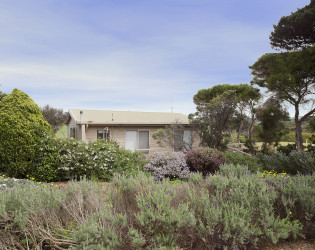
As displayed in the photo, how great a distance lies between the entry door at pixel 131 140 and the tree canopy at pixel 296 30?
43.1ft

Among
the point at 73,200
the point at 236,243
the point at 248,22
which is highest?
the point at 248,22

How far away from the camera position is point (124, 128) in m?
18.3

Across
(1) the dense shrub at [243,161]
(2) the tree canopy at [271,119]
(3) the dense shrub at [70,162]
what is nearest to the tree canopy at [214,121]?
(1) the dense shrub at [243,161]

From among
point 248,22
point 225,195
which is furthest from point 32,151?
point 248,22

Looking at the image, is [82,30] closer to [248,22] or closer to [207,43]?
[207,43]

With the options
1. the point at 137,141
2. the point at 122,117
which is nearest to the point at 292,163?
the point at 137,141

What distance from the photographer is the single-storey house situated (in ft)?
56.9

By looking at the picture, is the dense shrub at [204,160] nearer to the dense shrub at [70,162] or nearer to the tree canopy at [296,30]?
the dense shrub at [70,162]

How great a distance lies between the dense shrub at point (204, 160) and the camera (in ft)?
37.5

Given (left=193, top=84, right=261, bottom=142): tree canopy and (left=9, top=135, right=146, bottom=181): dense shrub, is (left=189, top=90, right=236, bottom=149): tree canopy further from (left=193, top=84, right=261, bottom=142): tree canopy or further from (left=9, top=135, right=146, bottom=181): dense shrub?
(left=193, top=84, right=261, bottom=142): tree canopy

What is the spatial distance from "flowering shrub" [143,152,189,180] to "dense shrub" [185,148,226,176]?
481mm

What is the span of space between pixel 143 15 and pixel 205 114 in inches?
335

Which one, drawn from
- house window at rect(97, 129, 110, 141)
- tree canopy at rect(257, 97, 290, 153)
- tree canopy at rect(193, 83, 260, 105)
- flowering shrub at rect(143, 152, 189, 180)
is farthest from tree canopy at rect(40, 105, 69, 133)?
tree canopy at rect(257, 97, 290, 153)

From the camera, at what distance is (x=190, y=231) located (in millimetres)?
3340
